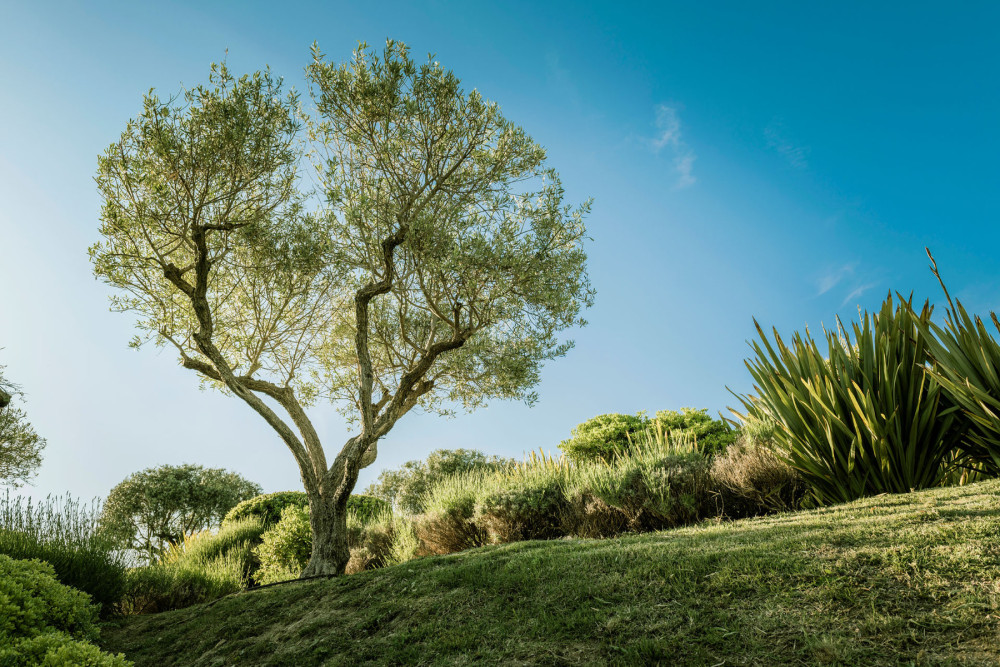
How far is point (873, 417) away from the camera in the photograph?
591 centimetres

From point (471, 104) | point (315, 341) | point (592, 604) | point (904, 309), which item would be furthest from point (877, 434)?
point (315, 341)

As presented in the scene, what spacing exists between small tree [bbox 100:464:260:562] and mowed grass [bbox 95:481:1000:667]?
14885 millimetres

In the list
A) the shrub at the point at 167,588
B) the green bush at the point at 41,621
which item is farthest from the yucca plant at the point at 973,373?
the shrub at the point at 167,588

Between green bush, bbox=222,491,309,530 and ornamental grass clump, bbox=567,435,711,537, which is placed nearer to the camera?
ornamental grass clump, bbox=567,435,711,537

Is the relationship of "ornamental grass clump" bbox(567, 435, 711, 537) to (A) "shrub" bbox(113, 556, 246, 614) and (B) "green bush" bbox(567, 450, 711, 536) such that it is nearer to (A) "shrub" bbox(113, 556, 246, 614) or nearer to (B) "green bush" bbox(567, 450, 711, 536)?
(B) "green bush" bbox(567, 450, 711, 536)

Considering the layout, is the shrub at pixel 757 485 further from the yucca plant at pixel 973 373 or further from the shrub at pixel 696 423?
the shrub at pixel 696 423

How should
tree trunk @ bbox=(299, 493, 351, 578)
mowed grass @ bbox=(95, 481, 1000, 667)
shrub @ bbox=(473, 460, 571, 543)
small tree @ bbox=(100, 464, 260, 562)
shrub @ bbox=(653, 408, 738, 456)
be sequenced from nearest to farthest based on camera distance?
mowed grass @ bbox=(95, 481, 1000, 667), shrub @ bbox=(473, 460, 571, 543), tree trunk @ bbox=(299, 493, 351, 578), shrub @ bbox=(653, 408, 738, 456), small tree @ bbox=(100, 464, 260, 562)

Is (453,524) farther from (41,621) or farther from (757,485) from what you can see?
(41,621)

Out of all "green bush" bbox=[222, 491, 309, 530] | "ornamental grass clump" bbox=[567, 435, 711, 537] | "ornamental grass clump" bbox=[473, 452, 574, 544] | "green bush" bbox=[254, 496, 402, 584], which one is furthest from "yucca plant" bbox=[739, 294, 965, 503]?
"green bush" bbox=[222, 491, 309, 530]

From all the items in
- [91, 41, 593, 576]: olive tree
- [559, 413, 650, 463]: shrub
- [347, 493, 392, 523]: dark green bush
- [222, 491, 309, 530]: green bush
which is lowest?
[347, 493, 392, 523]: dark green bush

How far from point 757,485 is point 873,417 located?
5.74 ft

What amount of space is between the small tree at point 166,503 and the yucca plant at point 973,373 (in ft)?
65.9

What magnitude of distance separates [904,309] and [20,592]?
976cm

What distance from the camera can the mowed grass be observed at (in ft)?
9.19
